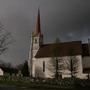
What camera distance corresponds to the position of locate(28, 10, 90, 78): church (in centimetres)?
5222

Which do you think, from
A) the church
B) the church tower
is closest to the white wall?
the church

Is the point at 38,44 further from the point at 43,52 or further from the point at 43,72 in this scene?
the point at 43,72

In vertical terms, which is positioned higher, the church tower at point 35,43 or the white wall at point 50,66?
the church tower at point 35,43

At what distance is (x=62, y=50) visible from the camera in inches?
2245

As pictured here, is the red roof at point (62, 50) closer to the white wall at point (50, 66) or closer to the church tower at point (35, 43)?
the white wall at point (50, 66)

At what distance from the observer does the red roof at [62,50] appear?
54009mm

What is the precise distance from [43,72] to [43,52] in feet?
18.3

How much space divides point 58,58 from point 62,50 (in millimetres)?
2860

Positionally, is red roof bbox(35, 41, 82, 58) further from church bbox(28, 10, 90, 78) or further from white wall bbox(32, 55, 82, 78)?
white wall bbox(32, 55, 82, 78)

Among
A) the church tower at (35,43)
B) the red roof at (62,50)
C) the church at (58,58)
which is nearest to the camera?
the church at (58,58)

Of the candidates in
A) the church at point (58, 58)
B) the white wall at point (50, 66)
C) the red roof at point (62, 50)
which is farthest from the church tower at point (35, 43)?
the red roof at point (62, 50)

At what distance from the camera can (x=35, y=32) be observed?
211 feet

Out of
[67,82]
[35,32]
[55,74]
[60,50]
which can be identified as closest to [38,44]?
[35,32]

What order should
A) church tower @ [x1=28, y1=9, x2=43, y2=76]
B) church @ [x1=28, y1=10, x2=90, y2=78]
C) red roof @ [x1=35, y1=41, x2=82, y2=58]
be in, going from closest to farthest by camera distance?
church @ [x1=28, y1=10, x2=90, y2=78]
red roof @ [x1=35, y1=41, x2=82, y2=58]
church tower @ [x1=28, y1=9, x2=43, y2=76]
